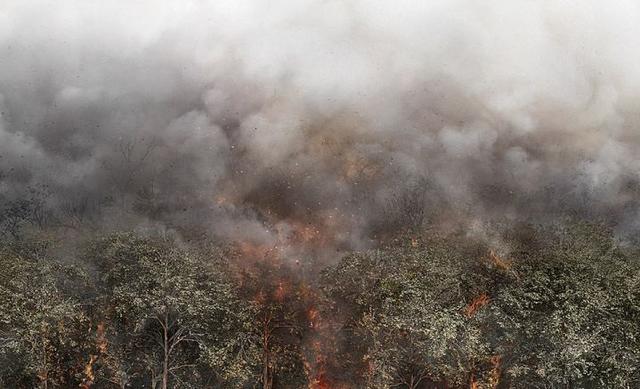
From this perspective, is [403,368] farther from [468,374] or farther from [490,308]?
[490,308]

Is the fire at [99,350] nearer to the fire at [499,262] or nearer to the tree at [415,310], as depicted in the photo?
the tree at [415,310]

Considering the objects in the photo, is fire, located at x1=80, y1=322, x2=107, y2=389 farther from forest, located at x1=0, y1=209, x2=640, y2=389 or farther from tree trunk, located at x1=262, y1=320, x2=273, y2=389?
tree trunk, located at x1=262, y1=320, x2=273, y2=389

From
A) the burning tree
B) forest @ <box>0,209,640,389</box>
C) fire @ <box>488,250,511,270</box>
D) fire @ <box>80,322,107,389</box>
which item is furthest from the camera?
the burning tree

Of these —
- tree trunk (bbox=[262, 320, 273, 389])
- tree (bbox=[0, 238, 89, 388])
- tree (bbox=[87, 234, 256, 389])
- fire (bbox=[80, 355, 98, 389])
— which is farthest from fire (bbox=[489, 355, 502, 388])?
fire (bbox=[80, 355, 98, 389])

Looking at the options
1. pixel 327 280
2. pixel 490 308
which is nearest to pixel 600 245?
pixel 490 308

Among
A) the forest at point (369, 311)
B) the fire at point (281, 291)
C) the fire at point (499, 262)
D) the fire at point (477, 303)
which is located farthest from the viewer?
the fire at point (281, 291)

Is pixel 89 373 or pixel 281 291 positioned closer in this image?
pixel 89 373

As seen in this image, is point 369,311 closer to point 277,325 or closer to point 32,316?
point 277,325

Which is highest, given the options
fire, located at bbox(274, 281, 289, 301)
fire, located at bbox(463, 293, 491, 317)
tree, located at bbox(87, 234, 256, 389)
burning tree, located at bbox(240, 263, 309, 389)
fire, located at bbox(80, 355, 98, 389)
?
fire, located at bbox(463, 293, 491, 317)

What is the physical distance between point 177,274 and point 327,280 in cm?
1521

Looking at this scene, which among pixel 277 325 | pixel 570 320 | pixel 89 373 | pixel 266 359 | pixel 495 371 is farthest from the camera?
pixel 277 325

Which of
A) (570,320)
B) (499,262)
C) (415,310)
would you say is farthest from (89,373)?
(570,320)

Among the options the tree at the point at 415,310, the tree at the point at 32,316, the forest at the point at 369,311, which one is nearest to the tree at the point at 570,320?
the forest at the point at 369,311

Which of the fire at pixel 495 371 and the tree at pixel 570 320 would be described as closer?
the tree at pixel 570 320
